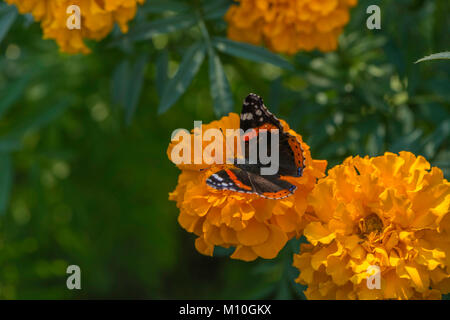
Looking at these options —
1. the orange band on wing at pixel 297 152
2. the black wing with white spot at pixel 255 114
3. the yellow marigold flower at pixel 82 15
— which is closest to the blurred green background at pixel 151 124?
the yellow marigold flower at pixel 82 15

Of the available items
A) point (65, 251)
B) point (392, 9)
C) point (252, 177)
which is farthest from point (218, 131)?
point (65, 251)

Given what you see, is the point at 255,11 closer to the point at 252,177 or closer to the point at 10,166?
the point at 252,177

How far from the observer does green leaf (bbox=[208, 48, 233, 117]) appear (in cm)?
166

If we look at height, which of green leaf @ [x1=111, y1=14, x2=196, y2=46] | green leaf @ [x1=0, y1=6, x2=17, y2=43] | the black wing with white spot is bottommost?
the black wing with white spot

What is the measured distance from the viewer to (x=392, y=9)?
2.07 m

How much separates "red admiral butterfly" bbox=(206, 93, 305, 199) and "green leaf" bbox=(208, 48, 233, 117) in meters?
0.28

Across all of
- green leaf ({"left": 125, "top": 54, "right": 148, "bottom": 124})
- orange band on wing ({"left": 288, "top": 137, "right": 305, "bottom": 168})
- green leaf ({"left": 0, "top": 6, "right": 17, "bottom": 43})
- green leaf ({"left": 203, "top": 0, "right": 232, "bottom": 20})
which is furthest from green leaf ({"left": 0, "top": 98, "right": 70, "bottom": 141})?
orange band on wing ({"left": 288, "top": 137, "right": 305, "bottom": 168})

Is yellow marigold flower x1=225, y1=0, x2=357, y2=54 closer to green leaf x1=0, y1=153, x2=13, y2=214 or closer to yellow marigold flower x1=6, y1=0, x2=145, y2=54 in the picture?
yellow marigold flower x1=6, y1=0, x2=145, y2=54

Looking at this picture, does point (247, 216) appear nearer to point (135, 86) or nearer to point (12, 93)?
point (135, 86)

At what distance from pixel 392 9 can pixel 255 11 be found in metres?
0.66

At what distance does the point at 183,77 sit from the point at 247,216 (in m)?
0.67

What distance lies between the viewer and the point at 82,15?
→ 1614 mm

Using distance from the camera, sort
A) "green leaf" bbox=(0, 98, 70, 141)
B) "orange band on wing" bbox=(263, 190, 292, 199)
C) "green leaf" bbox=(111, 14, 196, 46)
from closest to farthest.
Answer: "orange band on wing" bbox=(263, 190, 292, 199) → "green leaf" bbox=(111, 14, 196, 46) → "green leaf" bbox=(0, 98, 70, 141)

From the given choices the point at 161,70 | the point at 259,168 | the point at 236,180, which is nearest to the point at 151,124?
the point at 161,70
